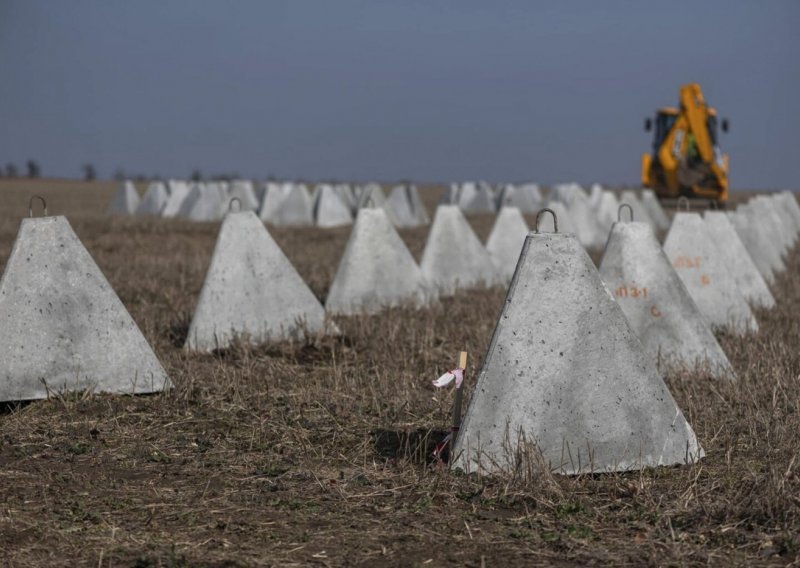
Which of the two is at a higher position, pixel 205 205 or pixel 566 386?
pixel 205 205

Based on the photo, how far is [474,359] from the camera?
7.93m

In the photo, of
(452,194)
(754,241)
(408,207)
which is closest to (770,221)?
(754,241)

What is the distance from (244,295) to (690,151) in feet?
67.6

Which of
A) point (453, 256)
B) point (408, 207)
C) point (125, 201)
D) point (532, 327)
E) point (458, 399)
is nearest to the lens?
point (532, 327)

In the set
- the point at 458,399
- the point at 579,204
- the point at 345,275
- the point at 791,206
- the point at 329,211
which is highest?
the point at 791,206

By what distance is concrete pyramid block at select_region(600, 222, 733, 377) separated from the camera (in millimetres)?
7395

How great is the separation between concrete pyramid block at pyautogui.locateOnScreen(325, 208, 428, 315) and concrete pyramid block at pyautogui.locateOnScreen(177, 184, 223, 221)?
16.0 meters

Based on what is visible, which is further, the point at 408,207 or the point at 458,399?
the point at 408,207

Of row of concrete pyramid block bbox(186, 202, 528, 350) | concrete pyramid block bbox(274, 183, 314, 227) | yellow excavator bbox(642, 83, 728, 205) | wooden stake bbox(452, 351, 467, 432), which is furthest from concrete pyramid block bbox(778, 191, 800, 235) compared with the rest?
wooden stake bbox(452, 351, 467, 432)

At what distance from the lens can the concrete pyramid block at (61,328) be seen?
256 inches

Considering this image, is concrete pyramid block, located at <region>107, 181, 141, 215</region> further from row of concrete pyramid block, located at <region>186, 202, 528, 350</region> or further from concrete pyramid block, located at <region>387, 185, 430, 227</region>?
row of concrete pyramid block, located at <region>186, 202, 528, 350</region>

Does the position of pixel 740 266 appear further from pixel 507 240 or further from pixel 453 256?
pixel 507 240

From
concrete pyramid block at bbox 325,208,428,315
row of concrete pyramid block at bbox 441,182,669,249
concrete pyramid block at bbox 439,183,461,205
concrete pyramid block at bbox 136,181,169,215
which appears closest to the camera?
concrete pyramid block at bbox 325,208,428,315

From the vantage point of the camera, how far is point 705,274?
915cm
